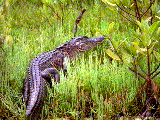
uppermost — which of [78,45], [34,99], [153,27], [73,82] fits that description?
[153,27]

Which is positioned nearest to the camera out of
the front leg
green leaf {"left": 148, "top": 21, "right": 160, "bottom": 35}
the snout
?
green leaf {"left": 148, "top": 21, "right": 160, "bottom": 35}

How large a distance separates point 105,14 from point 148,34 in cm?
271

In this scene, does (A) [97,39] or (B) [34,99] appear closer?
(B) [34,99]

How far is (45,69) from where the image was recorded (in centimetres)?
358

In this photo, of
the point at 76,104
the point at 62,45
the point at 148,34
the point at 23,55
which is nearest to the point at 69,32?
the point at 62,45

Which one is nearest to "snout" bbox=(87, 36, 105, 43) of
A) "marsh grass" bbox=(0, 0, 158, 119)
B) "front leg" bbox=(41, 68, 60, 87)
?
"marsh grass" bbox=(0, 0, 158, 119)

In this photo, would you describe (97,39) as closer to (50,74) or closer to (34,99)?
(50,74)

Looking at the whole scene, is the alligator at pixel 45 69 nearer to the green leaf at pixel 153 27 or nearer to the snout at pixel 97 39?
the snout at pixel 97 39

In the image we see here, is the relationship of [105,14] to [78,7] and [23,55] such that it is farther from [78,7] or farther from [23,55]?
[23,55]

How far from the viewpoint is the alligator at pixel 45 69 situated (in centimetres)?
253

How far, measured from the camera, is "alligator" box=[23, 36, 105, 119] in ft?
8.30

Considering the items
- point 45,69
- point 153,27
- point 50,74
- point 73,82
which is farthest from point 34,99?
→ point 153,27

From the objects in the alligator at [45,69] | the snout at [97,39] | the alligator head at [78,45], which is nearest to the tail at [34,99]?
the alligator at [45,69]

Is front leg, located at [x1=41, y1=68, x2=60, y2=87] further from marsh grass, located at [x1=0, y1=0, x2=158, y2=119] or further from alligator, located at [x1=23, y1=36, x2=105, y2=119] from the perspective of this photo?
marsh grass, located at [x1=0, y1=0, x2=158, y2=119]
